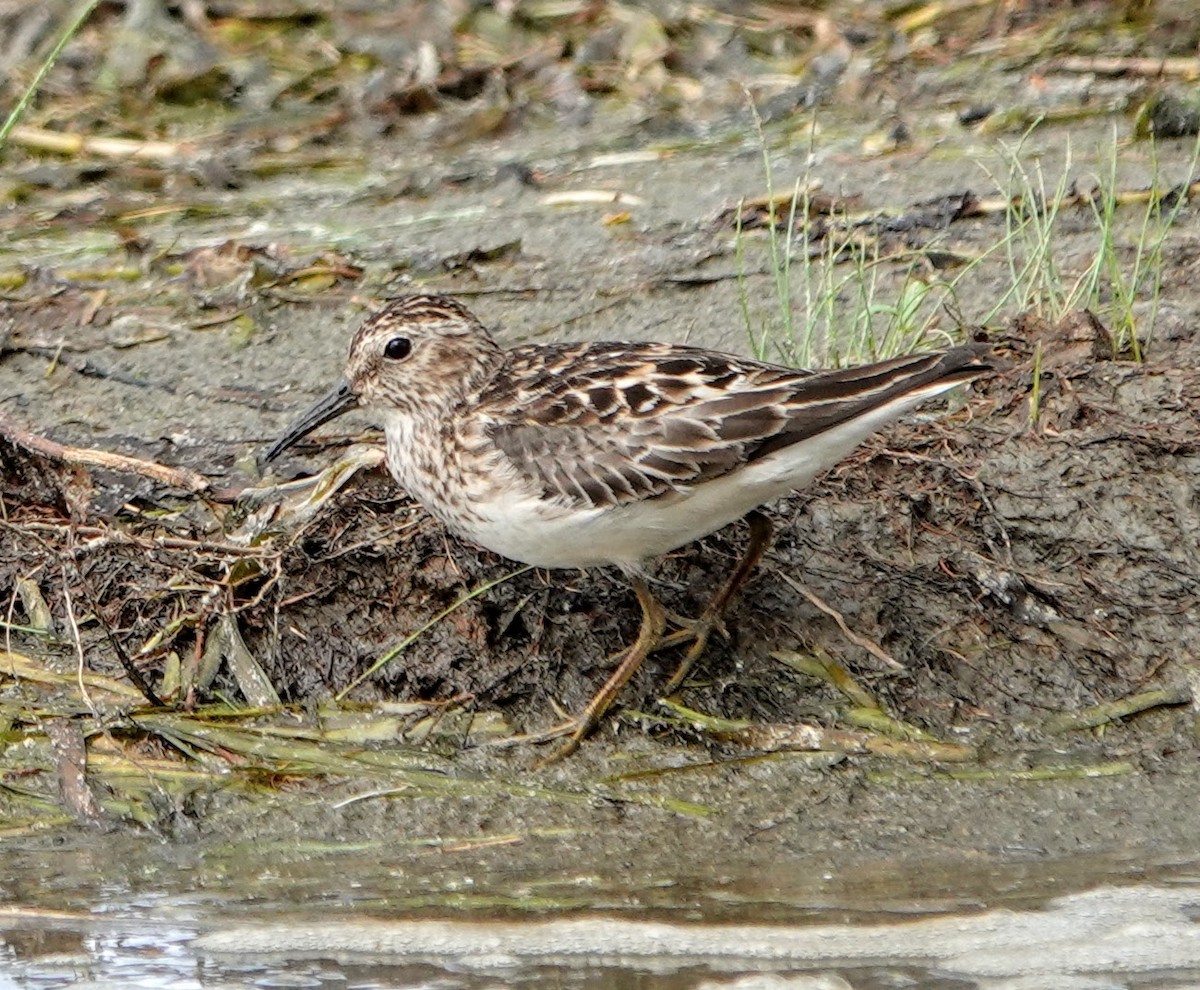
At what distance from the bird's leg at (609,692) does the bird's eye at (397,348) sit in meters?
1.09

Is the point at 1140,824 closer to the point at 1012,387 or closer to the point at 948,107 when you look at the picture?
Answer: the point at 1012,387

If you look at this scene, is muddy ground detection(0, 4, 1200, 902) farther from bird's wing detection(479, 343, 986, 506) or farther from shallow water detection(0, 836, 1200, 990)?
bird's wing detection(479, 343, 986, 506)

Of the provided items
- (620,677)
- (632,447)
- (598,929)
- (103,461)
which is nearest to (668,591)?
(620,677)

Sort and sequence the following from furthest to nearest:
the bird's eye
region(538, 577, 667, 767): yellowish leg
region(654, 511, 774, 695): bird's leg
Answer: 1. the bird's eye
2. region(654, 511, 774, 695): bird's leg
3. region(538, 577, 667, 767): yellowish leg

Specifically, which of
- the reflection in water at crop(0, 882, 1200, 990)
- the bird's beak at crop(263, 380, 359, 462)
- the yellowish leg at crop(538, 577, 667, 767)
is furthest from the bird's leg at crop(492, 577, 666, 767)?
the bird's beak at crop(263, 380, 359, 462)

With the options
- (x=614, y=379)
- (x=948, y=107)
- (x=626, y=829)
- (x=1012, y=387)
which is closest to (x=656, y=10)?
(x=948, y=107)

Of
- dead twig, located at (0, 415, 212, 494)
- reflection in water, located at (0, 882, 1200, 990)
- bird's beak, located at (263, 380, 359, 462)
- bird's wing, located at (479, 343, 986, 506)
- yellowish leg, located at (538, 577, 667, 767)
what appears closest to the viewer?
reflection in water, located at (0, 882, 1200, 990)

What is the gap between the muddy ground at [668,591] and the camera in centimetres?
569

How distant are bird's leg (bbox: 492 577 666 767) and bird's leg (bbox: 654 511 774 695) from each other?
6 centimetres

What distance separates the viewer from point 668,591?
255 inches

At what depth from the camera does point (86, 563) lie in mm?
6480

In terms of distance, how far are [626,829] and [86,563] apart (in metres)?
2.13

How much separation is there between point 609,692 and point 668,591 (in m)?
0.54

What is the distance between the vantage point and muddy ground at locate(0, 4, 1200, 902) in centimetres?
569
